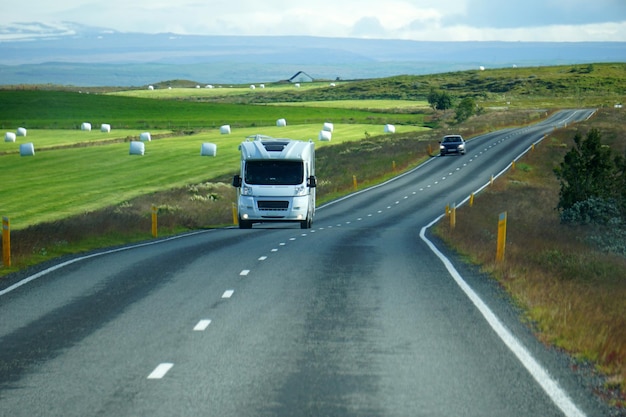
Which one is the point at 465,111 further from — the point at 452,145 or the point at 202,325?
the point at 202,325

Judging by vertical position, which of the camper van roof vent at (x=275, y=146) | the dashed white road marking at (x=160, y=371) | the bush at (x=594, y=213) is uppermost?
the camper van roof vent at (x=275, y=146)

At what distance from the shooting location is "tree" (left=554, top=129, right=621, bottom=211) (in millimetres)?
40750

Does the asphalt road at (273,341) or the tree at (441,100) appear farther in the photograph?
the tree at (441,100)

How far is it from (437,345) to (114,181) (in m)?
51.4

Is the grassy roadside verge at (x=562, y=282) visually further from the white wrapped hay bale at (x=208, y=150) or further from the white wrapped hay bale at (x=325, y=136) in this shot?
the white wrapped hay bale at (x=325, y=136)

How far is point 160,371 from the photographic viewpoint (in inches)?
392

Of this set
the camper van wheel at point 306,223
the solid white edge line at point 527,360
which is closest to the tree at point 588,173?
the camper van wheel at point 306,223

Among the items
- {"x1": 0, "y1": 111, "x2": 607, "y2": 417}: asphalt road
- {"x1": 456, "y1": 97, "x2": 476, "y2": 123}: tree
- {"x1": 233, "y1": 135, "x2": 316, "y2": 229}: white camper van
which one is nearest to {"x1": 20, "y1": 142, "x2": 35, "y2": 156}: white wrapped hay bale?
{"x1": 233, "y1": 135, "x2": 316, "y2": 229}: white camper van

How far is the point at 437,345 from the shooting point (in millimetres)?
11344

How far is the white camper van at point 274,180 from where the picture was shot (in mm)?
32438

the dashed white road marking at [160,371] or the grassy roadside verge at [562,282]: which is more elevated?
the dashed white road marking at [160,371]

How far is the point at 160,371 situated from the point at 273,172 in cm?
2267

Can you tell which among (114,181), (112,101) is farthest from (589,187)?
(112,101)

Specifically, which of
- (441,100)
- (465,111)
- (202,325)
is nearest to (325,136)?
(465,111)
